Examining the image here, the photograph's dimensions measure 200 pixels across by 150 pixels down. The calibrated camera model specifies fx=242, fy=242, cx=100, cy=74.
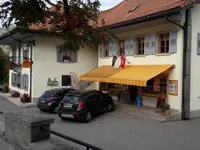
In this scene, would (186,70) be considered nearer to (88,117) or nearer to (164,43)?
(164,43)

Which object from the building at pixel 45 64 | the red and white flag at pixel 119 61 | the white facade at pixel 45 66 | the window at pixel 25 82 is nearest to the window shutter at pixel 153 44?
the red and white flag at pixel 119 61

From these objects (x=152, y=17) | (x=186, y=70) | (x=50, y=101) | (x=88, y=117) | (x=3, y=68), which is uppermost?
(x=152, y=17)

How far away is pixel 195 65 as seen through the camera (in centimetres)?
1414

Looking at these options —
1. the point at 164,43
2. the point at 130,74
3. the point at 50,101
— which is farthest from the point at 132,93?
the point at 50,101

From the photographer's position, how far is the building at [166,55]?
13.5 meters

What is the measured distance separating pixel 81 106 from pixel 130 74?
3.91m

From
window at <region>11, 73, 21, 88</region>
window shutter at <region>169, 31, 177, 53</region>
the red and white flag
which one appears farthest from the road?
window at <region>11, 73, 21, 88</region>

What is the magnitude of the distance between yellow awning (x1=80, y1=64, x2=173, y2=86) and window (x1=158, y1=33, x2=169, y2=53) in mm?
1155

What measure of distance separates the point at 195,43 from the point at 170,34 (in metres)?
1.53

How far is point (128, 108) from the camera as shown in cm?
1628

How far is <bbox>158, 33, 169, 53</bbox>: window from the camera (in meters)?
14.7

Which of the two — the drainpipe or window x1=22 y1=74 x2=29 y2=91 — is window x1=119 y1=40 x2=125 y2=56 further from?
window x1=22 y1=74 x2=29 y2=91

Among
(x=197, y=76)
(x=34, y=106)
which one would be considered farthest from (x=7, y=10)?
(x=34, y=106)

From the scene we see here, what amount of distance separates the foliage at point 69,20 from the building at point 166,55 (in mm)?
8281
